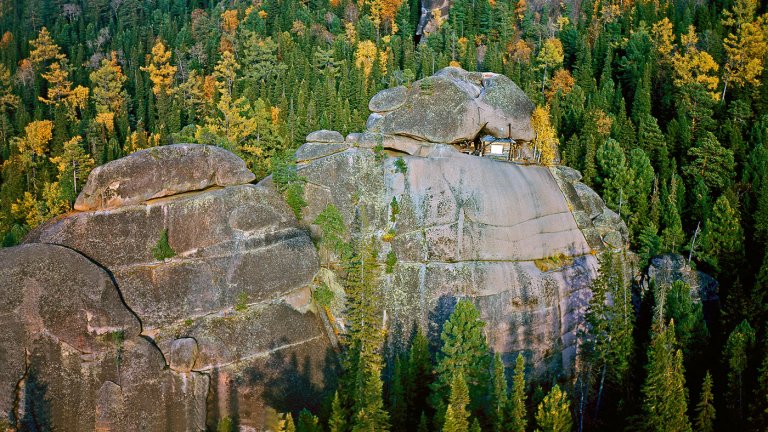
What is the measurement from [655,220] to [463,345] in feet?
78.7

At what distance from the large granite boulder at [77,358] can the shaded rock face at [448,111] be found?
2083 cm

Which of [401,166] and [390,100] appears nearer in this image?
[401,166]

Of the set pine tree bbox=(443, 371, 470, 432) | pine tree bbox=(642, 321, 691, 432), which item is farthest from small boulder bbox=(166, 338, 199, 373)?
pine tree bbox=(642, 321, 691, 432)

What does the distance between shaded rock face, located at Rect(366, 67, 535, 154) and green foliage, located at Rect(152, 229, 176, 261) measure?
15.6 m

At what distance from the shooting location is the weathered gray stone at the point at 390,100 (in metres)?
58.9

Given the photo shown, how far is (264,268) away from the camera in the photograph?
167 feet

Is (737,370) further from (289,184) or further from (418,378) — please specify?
(289,184)

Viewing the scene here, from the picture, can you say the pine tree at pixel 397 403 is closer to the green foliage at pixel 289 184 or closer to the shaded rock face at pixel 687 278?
the green foliage at pixel 289 184

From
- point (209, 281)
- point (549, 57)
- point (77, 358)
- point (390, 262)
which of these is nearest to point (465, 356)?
point (390, 262)

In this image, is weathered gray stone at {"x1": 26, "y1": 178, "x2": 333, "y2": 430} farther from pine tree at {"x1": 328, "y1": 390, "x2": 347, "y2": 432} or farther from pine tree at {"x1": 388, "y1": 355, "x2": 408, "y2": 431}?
pine tree at {"x1": 328, "y1": 390, "x2": 347, "y2": 432}

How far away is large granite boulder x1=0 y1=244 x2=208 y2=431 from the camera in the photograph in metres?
44.1

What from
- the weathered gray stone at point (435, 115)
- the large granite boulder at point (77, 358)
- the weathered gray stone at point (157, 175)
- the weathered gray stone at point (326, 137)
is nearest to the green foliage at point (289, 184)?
the weathered gray stone at point (157, 175)

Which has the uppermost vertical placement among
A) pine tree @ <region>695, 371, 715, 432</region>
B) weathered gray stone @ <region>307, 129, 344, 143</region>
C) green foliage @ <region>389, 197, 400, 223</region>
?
weathered gray stone @ <region>307, 129, 344, 143</region>

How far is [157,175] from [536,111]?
2868 cm
